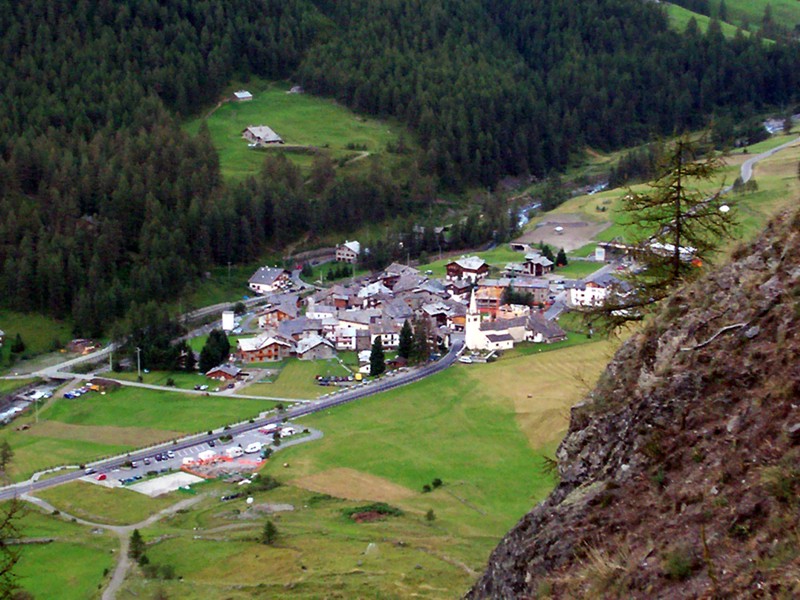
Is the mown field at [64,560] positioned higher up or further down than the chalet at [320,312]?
higher up

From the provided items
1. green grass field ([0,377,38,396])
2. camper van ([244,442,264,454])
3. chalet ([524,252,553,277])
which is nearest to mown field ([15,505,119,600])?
camper van ([244,442,264,454])

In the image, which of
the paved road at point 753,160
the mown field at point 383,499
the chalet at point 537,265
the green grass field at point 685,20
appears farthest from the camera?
the green grass field at point 685,20

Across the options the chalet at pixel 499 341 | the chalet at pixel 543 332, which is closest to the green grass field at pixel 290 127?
the chalet at pixel 499 341

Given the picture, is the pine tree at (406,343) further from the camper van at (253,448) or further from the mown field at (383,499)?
the camper van at (253,448)

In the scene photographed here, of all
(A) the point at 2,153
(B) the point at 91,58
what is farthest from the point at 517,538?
(B) the point at 91,58

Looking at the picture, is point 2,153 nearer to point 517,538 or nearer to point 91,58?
point 91,58

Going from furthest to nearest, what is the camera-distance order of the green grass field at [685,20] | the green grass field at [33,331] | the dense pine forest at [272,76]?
the green grass field at [685,20], the dense pine forest at [272,76], the green grass field at [33,331]

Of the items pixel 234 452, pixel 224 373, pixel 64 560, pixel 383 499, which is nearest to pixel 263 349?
pixel 224 373
